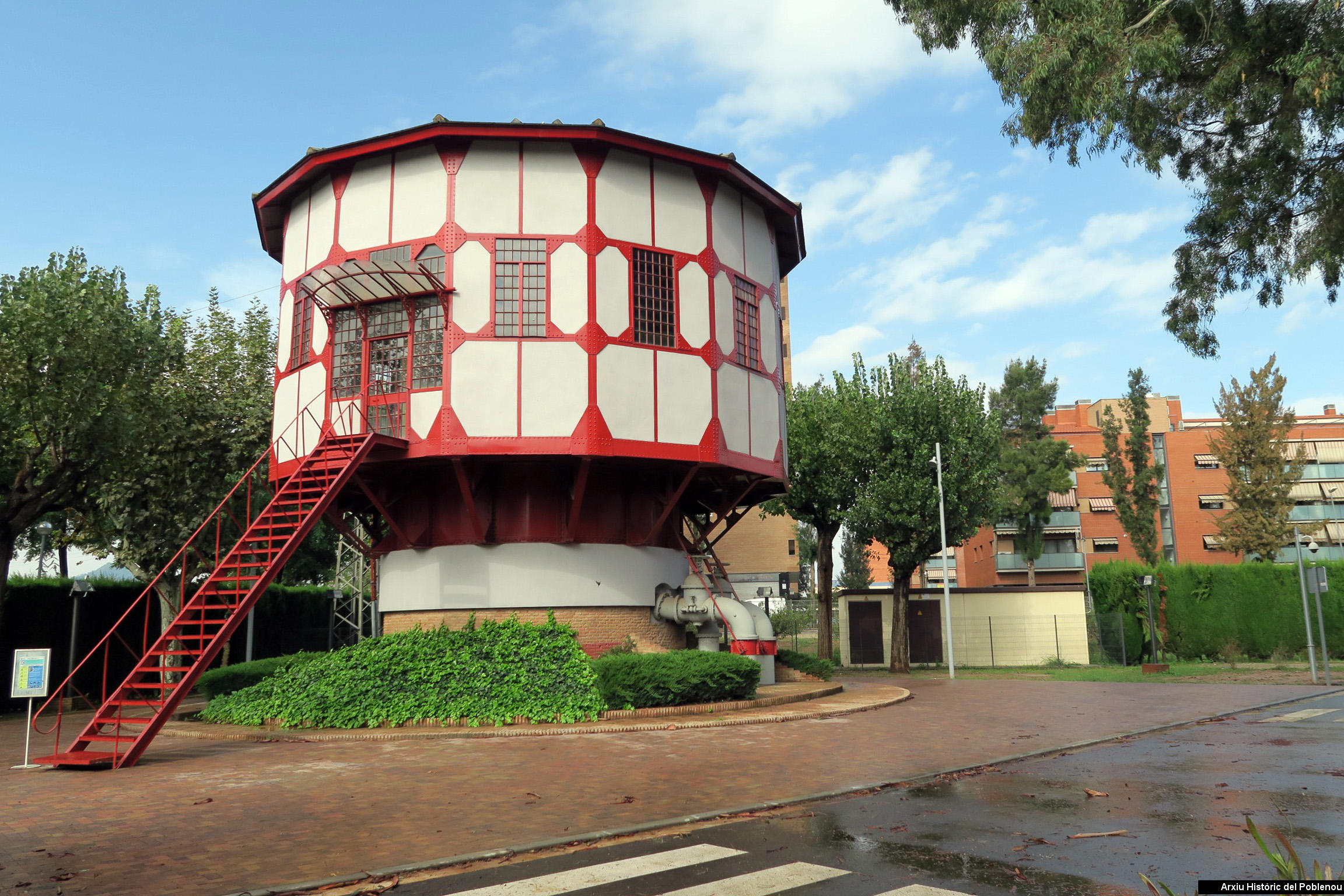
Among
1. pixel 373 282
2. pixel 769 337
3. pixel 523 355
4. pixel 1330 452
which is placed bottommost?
pixel 523 355

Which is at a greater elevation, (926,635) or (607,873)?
(926,635)

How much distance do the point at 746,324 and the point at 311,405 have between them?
32.2 ft

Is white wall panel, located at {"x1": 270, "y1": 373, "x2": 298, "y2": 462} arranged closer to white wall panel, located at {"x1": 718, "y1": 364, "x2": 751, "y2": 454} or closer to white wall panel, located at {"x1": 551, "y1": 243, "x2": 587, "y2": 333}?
white wall panel, located at {"x1": 551, "y1": 243, "x2": 587, "y2": 333}

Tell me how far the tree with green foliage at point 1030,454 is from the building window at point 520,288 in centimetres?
4027

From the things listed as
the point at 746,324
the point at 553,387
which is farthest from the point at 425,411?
the point at 746,324

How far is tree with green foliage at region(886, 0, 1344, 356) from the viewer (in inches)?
365

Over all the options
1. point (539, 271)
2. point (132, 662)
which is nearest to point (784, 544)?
point (132, 662)

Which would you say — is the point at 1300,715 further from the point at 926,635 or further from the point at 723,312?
the point at 926,635

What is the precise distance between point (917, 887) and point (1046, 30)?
7797mm

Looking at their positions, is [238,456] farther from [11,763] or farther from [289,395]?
[11,763]

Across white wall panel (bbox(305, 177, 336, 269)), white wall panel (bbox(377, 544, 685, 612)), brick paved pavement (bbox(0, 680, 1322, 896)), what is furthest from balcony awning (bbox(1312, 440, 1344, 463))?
white wall panel (bbox(305, 177, 336, 269))

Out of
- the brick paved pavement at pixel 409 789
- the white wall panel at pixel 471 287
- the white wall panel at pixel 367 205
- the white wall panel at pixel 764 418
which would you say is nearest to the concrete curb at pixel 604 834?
the brick paved pavement at pixel 409 789

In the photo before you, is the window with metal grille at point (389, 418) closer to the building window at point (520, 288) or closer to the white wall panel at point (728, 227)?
the building window at point (520, 288)

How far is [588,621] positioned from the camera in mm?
20906
